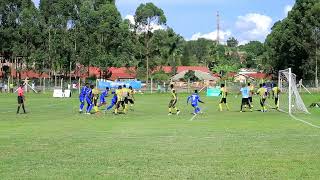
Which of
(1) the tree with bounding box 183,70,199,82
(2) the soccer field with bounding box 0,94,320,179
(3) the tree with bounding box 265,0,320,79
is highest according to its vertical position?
(3) the tree with bounding box 265,0,320,79

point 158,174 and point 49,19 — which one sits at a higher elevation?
point 49,19

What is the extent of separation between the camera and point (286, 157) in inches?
500

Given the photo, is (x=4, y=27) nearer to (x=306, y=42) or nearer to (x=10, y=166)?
(x=306, y=42)

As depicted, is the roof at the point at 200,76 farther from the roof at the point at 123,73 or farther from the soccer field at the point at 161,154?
the soccer field at the point at 161,154

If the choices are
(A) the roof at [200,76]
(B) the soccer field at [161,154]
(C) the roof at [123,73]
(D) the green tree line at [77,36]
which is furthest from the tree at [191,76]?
(B) the soccer field at [161,154]

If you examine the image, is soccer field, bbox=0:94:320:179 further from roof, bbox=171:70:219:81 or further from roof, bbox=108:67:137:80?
roof, bbox=171:70:219:81

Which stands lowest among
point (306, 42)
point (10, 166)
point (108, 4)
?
point (10, 166)

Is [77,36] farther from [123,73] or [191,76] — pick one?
[191,76]

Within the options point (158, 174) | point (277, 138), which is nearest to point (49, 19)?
point (277, 138)

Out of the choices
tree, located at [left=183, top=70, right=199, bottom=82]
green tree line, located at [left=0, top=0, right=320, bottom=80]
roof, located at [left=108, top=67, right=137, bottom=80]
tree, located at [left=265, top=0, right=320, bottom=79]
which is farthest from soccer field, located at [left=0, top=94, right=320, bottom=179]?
tree, located at [left=183, top=70, right=199, bottom=82]

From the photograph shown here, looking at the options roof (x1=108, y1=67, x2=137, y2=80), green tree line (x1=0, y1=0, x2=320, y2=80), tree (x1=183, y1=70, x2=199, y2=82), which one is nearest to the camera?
green tree line (x1=0, y1=0, x2=320, y2=80)

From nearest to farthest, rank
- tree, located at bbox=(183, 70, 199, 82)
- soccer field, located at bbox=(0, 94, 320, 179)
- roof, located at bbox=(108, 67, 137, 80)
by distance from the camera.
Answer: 1. soccer field, located at bbox=(0, 94, 320, 179)
2. roof, located at bbox=(108, 67, 137, 80)
3. tree, located at bbox=(183, 70, 199, 82)

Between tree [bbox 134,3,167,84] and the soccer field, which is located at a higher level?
tree [bbox 134,3,167,84]

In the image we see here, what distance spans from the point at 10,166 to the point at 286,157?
5963 millimetres
